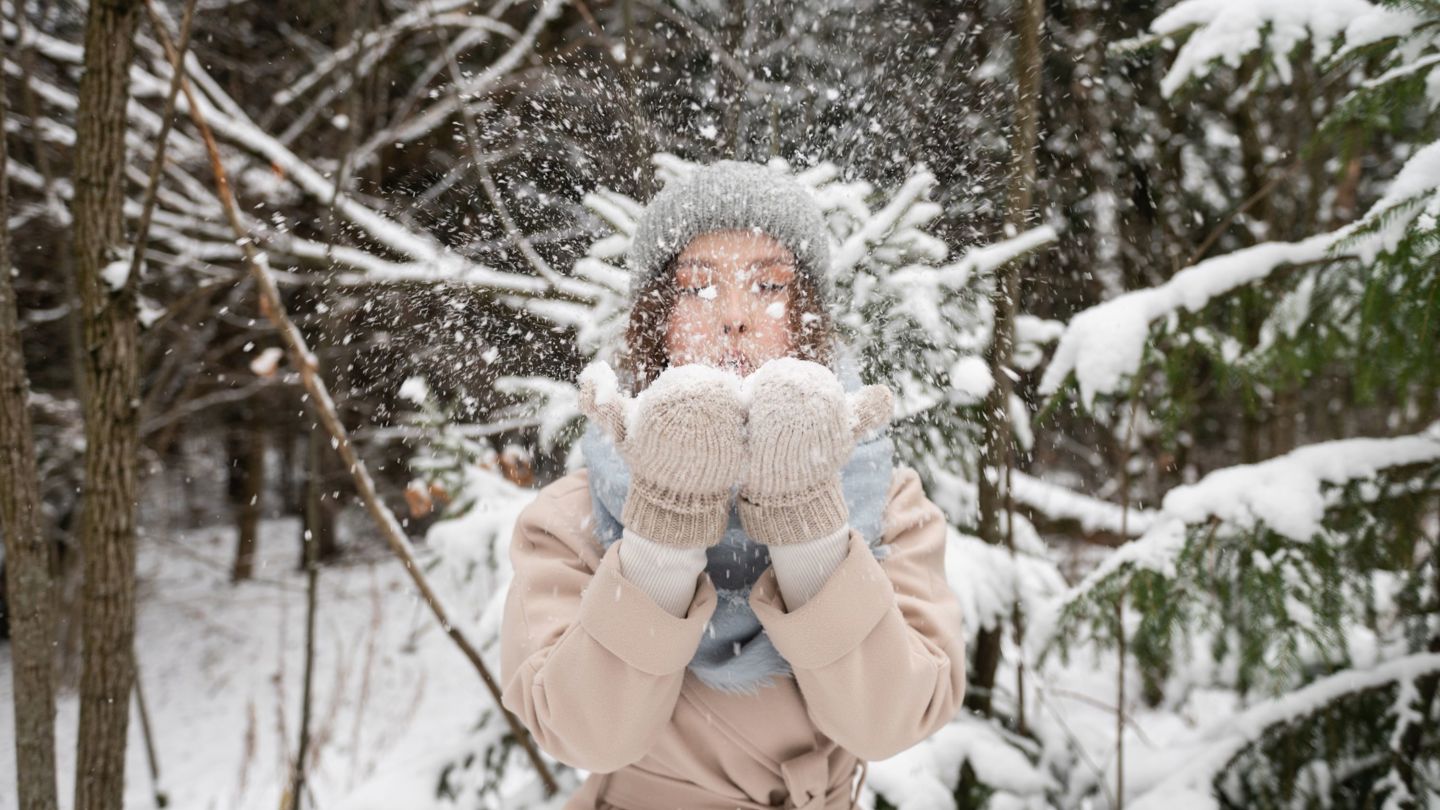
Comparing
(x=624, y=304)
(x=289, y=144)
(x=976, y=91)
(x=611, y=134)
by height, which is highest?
(x=289, y=144)

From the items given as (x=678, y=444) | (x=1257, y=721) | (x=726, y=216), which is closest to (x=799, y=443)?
(x=678, y=444)

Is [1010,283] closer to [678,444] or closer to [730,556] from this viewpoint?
[730,556]

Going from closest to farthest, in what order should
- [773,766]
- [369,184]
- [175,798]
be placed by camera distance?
1. [773,766]
2. [369,184]
3. [175,798]

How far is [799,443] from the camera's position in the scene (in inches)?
37.4

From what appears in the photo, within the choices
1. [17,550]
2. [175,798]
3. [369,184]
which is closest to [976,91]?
[17,550]

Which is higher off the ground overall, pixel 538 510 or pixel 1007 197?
pixel 1007 197

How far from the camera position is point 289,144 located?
17.3 feet

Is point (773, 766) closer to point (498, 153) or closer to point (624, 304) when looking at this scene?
point (624, 304)

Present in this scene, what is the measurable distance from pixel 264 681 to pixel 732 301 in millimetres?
8359

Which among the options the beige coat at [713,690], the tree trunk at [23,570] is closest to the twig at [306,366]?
the tree trunk at [23,570]

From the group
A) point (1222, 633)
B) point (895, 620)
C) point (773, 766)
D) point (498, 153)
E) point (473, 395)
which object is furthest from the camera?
point (498, 153)

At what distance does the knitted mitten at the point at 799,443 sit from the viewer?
3.06ft

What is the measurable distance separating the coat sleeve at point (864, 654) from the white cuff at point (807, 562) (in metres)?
0.02

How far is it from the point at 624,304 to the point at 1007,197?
1.01m
